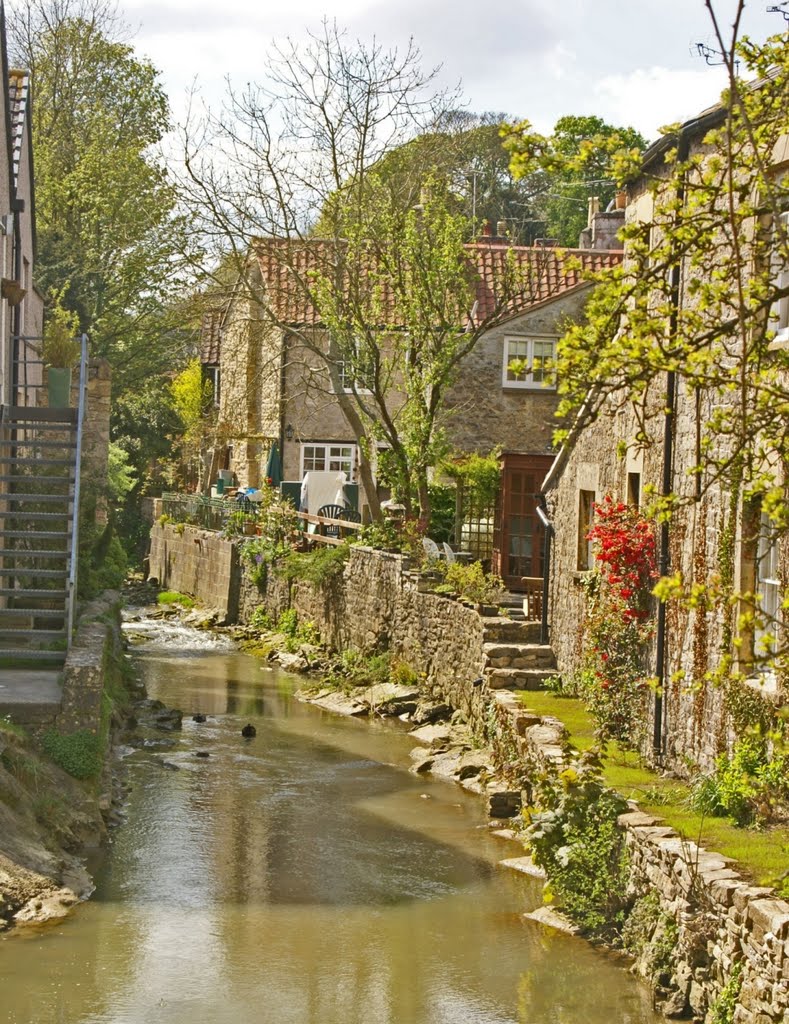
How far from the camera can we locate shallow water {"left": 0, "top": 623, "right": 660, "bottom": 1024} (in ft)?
34.1

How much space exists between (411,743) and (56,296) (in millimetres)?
19510

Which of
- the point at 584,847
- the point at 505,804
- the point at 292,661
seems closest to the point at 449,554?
the point at 292,661

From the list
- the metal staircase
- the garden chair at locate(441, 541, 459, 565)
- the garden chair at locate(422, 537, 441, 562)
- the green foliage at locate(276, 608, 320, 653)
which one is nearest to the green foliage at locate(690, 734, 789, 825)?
the metal staircase

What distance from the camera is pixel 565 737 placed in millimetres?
15289

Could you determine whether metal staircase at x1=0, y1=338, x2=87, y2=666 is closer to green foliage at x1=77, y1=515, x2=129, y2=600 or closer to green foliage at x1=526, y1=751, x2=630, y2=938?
green foliage at x1=77, y1=515, x2=129, y2=600

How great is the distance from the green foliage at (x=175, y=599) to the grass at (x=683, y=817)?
21.3 metres

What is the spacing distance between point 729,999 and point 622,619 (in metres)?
6.24

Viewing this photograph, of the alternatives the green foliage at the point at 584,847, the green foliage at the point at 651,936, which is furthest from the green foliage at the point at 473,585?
the green foliage at the point at 651,936

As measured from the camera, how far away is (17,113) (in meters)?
22.4

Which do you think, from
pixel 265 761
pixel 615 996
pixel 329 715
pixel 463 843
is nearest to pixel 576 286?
pixel 329 715

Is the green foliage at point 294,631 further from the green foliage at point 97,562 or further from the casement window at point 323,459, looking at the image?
the casement window at point 323,459

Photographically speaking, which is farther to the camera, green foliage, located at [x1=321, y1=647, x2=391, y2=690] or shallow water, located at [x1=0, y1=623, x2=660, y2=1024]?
green foliage, located at [x1=321, y1=647, x2=391, y2=690]

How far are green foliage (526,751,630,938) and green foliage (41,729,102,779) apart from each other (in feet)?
14.8

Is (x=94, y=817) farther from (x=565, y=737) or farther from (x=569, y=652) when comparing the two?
(x=569, y=652)
